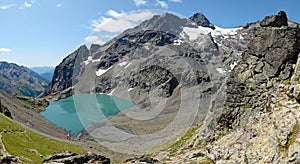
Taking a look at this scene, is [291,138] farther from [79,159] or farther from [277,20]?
[79,159]

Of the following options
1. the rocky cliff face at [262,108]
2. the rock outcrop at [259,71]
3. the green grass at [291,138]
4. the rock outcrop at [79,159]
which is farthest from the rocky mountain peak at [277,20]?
the rock outcrop at [79,159]

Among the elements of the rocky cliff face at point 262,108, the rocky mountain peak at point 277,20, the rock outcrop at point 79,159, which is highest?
the rocky mountain peak at point 277,20

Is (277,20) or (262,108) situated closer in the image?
(262,108)

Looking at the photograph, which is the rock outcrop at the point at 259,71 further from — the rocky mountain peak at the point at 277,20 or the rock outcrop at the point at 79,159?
the rock outcrop at the point at 79,159

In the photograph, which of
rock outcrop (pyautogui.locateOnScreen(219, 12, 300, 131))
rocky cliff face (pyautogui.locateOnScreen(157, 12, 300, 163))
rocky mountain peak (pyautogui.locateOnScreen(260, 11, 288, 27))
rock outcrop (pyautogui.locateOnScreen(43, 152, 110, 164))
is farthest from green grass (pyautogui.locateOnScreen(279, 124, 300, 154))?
rock outcrop (pyautogui.locateOnScreen(43, 152, 110, 164))

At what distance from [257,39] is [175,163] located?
18239 millimetres

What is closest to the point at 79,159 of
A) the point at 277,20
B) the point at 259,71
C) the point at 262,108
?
the point at 262,108

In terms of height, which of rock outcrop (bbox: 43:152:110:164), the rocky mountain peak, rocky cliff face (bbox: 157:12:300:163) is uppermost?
the rocky mountain peak

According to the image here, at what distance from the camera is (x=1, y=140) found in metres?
60.9

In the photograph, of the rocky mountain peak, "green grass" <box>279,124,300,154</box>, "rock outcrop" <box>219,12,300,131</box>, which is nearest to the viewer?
"green grass" <box>279,124,300,154</box>

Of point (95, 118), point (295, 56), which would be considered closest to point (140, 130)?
point (95, 118)

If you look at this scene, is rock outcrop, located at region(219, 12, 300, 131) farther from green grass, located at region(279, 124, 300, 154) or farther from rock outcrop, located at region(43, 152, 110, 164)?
rock outcrop, located at region(43, 152, 110, 164)

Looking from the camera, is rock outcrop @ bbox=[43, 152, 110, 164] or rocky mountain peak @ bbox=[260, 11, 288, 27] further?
rocky mountain peak @ bbox=[260, 11, 288, 27]

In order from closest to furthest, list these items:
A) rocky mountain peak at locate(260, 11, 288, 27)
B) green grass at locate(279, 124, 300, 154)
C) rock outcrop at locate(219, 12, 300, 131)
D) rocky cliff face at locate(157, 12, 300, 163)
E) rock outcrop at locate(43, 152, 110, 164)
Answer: green grass at locate(279, 124, 300, 154) < rocky cliff face at locate(157, 12, 300, 163) < rock outcrop at locate(219, 12, 300, 131) < rock outcrop at locate(43, 152, 110, 164) < rocky mountain peak at locate(260, 11, 288, 27)
